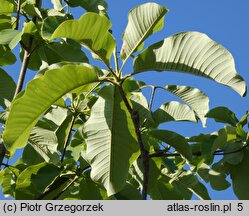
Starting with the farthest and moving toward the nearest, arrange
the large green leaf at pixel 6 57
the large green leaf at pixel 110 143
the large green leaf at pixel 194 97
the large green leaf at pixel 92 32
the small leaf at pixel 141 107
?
the large green leaf at pixel 6 57
the small leaf at pixel 141 107
the large green leaf at pixel 194 97
the large green leaf at pixel 110 143
the large green leaf at pixel 92 32

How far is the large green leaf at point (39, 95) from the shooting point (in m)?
1.64

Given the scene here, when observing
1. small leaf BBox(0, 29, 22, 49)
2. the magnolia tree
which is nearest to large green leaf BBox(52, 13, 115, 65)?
the magnolia tree

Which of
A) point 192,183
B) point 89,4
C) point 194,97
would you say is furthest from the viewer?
point 89,4

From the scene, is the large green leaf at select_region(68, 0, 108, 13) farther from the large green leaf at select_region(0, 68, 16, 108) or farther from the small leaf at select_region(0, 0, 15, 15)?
the large green leaf at select_region(0, 68, 16, 108)

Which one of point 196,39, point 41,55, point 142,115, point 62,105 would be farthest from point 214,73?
point 41,55

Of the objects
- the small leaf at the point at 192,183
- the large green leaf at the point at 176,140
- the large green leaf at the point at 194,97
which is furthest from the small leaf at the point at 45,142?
the small leaf at the point at 192,183

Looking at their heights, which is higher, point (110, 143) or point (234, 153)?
point (110, 143)

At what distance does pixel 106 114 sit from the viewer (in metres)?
1.87

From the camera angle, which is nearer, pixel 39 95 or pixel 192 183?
pixel 39 95

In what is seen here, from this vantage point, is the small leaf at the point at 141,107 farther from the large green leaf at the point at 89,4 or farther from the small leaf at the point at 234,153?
the large green leaf at the point at 89,4

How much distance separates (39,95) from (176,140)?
618mm

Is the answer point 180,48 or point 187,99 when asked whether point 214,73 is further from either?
point 187,99

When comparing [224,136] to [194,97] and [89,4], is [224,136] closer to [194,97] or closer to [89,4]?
[194,97]

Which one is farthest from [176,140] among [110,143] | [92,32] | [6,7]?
[6,7]
